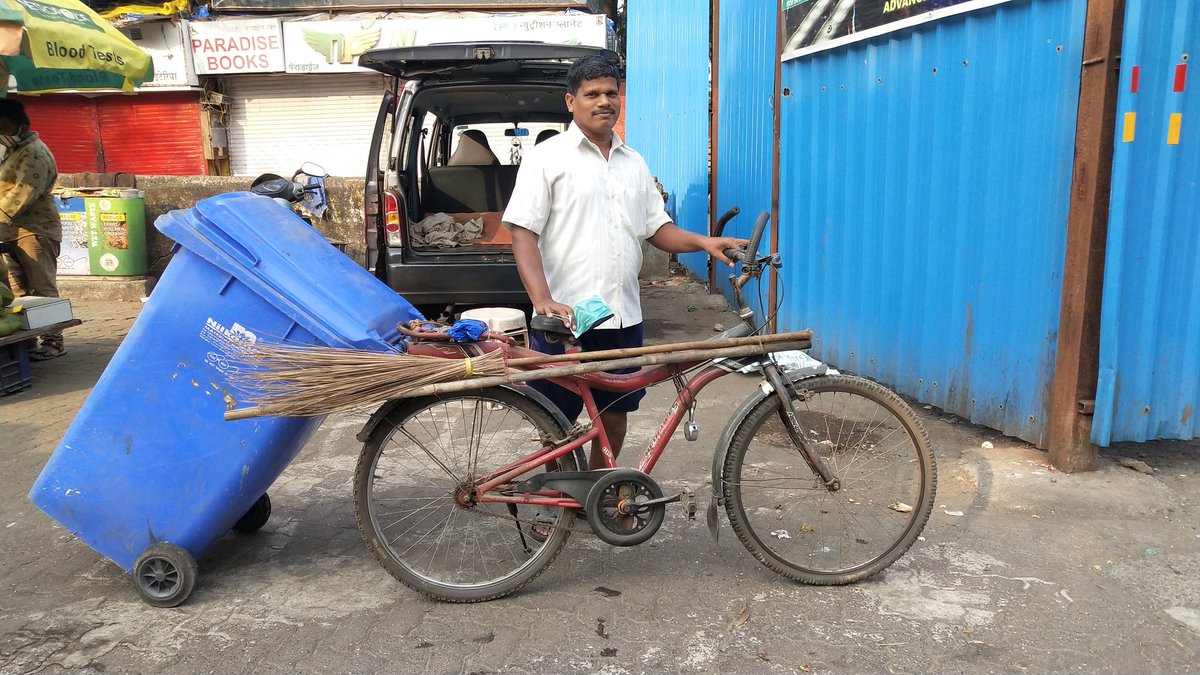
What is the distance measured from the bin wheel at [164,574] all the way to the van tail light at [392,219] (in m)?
3.19

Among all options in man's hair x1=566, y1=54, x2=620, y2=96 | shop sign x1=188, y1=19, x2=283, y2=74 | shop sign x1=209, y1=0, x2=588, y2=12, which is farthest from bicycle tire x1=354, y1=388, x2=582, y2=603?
shop sign x1=188, y1=19, x2=283, y2=74

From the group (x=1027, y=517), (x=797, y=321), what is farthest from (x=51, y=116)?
(x=1027, y=517)

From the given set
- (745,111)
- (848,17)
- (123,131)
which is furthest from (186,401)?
(123,131)

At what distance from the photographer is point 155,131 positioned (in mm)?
15836

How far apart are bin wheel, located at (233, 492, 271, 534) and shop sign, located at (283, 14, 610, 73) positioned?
473 inches

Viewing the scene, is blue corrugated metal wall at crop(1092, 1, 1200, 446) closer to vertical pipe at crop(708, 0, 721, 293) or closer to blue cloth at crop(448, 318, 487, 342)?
blue cloth at crop(448, 318, 487, 342)

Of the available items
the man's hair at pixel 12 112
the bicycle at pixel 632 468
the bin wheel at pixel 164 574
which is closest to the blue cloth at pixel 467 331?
the bicycle at pixel 632 468

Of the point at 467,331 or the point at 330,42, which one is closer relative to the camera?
the point at 467,331

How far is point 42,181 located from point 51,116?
1123 cm

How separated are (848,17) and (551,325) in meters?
3.51

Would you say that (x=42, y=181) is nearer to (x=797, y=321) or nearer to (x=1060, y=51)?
(x=797, y=321)

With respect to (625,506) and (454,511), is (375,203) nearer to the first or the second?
(454,511)

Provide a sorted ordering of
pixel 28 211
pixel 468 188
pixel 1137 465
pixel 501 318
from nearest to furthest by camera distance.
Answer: pixel 1137 465
pixel 501 318
pixel 28 211
pixel 468 188

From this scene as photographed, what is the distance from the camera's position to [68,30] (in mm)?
5895
